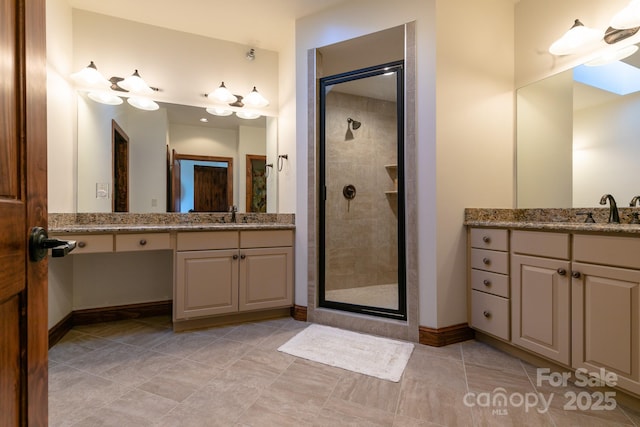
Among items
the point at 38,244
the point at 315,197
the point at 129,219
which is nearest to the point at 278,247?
the point at 315,197

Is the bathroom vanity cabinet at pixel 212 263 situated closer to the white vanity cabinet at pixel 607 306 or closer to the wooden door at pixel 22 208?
the wooden door at pixel 22 208

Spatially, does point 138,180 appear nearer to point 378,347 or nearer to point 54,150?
point 54,150

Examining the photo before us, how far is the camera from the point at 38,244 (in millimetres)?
634

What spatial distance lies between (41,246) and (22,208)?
0.31ft

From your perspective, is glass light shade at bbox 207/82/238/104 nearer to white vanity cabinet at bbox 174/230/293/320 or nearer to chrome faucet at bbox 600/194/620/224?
white vanity cabinet at bbox 174/230/293/320

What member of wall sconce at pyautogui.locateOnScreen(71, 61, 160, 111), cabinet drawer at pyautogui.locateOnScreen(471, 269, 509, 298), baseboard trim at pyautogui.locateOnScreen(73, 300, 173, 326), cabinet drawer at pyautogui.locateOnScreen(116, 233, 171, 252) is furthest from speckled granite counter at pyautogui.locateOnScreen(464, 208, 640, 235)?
wall sconce at pyautogui.locateOnScreen(71, 61, 160, 111)

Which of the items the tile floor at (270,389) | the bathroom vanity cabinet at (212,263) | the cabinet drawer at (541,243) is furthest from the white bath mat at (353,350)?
the cabinet drawer at (541,243)

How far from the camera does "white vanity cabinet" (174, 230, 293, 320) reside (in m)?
2.37

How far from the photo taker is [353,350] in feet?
6.78

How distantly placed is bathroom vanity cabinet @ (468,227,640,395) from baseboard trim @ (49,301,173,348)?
8.90ft

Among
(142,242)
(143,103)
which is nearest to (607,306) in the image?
(142,242)

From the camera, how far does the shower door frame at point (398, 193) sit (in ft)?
7.67

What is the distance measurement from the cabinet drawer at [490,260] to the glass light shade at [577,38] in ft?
4.85

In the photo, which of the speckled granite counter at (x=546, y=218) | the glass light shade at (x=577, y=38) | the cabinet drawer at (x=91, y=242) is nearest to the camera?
the speckled granite counter at (x=546, y=218)
